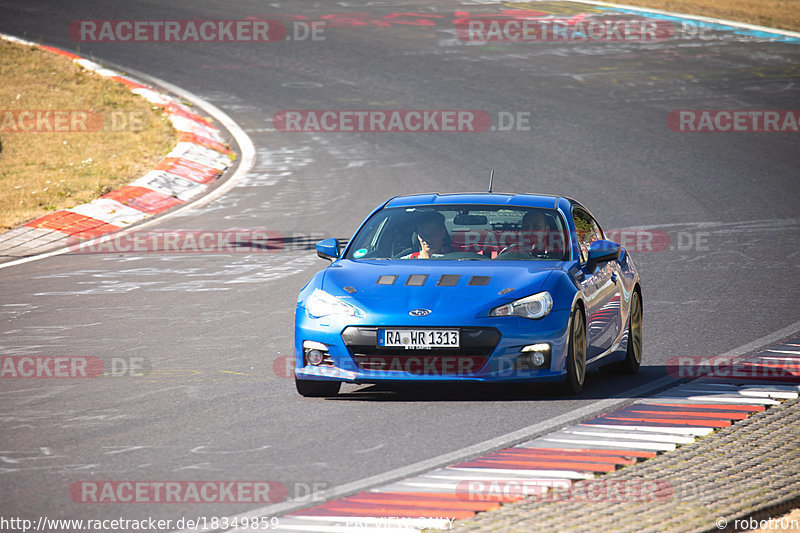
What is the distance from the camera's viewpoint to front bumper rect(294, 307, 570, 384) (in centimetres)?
810

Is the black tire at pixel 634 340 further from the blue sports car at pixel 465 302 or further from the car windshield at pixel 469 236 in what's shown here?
the car windshield at pixel 469 236

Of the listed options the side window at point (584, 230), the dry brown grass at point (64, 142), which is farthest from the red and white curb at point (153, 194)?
the side window at point (584, 230)

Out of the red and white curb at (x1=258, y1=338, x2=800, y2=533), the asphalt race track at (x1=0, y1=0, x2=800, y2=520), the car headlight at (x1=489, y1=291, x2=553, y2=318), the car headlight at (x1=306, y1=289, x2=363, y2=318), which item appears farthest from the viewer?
the car headlight at (x1=306, y1=289, x2=363, y2=318)

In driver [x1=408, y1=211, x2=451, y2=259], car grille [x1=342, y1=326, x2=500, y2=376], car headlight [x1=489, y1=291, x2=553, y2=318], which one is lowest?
car grille [x1=342, y1=326, x2=500, y2=376]

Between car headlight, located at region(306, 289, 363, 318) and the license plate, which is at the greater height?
car headlight, located at region(306, 289, 363, 318)

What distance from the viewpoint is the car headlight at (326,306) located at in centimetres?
832

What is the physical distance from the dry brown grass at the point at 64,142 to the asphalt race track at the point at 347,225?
177 cm

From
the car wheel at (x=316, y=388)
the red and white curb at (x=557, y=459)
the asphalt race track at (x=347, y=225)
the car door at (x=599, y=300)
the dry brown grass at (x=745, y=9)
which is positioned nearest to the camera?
the red and white curb at (x=557, y=459)

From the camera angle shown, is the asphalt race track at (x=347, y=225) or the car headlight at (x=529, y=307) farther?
the car headlight at (x=529, y=307)

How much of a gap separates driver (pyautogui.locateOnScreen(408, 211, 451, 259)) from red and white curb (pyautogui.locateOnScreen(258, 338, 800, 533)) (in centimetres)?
198

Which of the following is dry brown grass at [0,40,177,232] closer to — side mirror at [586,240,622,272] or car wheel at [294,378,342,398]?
car wheel at [294,378,342,398]

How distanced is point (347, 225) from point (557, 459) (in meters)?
9.74

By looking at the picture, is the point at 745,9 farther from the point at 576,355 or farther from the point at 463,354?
the point at 463,354

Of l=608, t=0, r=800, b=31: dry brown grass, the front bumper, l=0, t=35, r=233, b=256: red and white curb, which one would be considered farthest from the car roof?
l=608, t=0, r=800, b=31: dry brown grass
